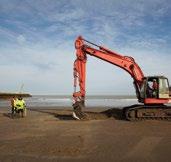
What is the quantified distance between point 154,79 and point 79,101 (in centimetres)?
527

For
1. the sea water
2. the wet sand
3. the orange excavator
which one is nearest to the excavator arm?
the orange excavator

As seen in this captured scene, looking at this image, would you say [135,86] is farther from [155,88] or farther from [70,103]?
[70,103]

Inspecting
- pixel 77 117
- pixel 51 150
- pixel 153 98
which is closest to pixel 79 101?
pixel 77 117

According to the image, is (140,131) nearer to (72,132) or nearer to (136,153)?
(72,132)

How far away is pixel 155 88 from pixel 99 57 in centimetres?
437

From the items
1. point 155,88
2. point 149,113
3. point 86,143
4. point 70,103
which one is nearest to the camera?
point 86,143

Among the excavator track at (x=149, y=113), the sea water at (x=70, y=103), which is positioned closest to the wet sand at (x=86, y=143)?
the excavator track at (x=149, y=113)

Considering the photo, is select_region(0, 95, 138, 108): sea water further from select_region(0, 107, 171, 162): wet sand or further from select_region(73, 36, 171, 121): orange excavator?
select_region(0, 107, 171, 162): wet sand

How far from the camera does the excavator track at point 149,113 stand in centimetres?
2312

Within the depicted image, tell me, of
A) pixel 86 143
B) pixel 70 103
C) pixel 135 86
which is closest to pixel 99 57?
pixel 135 86

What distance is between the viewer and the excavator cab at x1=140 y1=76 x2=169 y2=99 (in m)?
23.3

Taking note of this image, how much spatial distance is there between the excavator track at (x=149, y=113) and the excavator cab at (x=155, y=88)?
76cm

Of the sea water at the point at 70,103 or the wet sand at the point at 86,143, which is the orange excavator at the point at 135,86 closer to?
the wet sand at the point at 86,143

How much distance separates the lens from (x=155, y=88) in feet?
77.3
